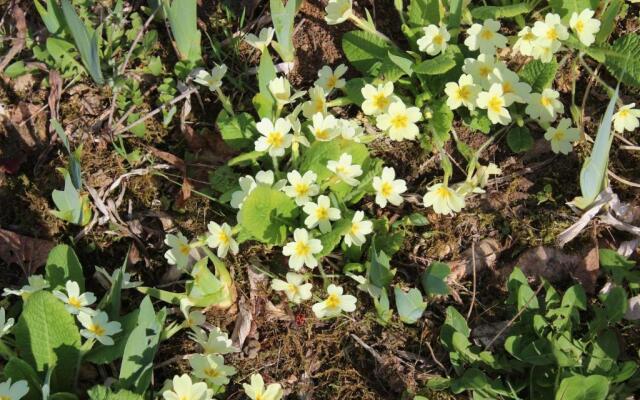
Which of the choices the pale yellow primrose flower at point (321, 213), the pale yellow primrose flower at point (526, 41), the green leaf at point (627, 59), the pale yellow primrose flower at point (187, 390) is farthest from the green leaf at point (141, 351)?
the green leaf at point (627, 59)

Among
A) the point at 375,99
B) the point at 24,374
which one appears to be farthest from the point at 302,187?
the point at 24,374

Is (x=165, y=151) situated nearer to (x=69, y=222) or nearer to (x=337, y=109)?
(x=69, y=222)

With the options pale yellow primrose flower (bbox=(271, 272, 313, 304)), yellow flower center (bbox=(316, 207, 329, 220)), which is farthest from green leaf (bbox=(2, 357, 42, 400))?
yellow flower center (bbox=(316, 207, 329, 220))

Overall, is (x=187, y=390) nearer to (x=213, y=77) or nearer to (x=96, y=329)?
(x=96, y=329)

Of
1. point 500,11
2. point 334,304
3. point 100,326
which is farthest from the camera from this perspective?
point 500,11

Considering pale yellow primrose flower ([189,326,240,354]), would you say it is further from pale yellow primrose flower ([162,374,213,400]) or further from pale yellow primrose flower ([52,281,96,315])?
pale yellow primrose flower ([52,281,96,315])

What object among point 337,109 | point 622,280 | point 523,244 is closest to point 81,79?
point 337,109
